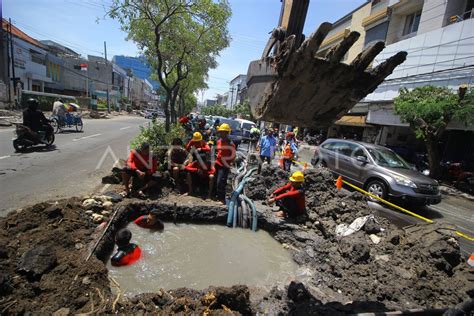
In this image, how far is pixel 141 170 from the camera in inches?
243

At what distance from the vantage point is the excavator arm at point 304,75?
6.30 ft

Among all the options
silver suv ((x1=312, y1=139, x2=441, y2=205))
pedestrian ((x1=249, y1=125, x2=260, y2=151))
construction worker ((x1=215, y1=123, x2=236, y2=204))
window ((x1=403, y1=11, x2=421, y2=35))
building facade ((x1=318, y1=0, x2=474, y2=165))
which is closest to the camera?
construction worker ((x1=215, y1=123, x2=236, y2=204))

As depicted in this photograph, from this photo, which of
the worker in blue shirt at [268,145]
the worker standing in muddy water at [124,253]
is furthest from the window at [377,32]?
the worker standing in muddy water at [124,253]

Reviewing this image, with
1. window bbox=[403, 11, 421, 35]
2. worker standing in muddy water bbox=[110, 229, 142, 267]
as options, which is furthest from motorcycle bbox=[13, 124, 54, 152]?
window bbox=[403, 11, 421, 35]

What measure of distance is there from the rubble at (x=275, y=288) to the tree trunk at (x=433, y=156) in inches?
292

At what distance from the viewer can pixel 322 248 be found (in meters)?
5.00

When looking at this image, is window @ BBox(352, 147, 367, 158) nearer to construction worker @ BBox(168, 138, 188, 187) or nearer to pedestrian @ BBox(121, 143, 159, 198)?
construction worker @ BBox(168, 138, 188, 187)

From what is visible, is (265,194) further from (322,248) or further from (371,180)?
(371,180)

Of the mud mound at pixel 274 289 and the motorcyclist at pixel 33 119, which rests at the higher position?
the motorcyclist at pixel 33 119

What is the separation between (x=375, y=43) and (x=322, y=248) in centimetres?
411

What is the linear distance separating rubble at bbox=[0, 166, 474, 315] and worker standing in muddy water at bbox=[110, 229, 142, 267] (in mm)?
252

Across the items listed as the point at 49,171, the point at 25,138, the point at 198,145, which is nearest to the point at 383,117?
the point at 198,145

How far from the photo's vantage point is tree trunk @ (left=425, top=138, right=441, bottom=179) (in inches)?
440

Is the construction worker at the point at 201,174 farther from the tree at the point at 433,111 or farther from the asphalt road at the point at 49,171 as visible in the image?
the tree at the point at 433,111
